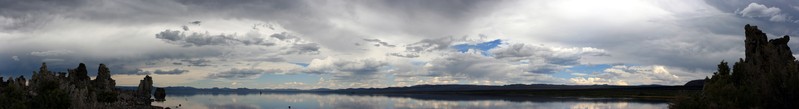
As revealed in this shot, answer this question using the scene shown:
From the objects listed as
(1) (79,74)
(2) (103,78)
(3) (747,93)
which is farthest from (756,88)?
(2) (103,78)

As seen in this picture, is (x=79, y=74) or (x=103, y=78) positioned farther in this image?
(x=103, y=78)

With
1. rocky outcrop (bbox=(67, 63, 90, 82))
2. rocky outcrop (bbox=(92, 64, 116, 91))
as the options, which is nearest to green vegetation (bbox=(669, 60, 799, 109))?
rocky outcrop (bbox=(67, 63, 90, 82))

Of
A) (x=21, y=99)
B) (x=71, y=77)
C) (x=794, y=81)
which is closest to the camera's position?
(x=794, y=81)

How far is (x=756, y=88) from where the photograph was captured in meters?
39.5

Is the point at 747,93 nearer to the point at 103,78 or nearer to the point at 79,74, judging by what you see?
the point at 79,74

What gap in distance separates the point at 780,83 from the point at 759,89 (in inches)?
54.6

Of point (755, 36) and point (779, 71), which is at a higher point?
point (755, 36)

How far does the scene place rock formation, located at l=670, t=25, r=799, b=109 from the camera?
124 feet

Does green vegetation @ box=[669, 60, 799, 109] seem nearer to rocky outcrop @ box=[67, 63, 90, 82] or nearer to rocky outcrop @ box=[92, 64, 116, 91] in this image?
rocky outcrop @ box=[67, 63, 90, 82]

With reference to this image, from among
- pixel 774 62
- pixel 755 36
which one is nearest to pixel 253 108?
pixel 755 36

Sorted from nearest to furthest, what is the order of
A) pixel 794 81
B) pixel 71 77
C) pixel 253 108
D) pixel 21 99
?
pixel 794 81 → pixel 21 99 → pixel 253 108 → pixel 71 77

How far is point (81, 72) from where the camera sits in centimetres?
16688

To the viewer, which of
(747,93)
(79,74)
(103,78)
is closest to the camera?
(747,93)

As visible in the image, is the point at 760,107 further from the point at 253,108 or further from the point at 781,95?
the point at 253,108
